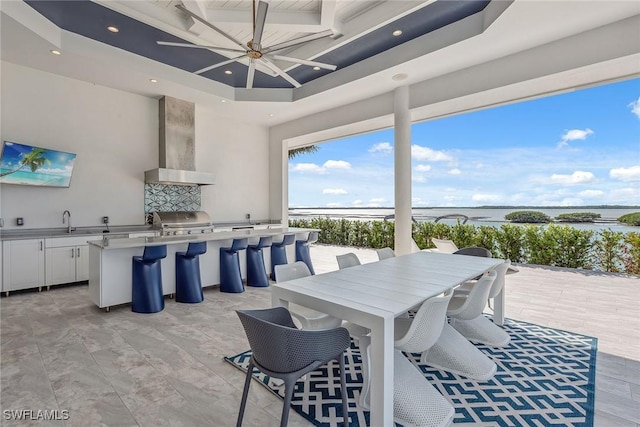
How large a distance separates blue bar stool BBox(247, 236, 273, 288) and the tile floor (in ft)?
1.19

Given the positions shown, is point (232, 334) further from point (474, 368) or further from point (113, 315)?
point (474, 368)

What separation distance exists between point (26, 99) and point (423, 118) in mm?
6769

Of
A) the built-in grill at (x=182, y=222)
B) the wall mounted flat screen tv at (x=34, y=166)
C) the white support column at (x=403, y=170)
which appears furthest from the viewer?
the built-in grill at (x=182, y=222)

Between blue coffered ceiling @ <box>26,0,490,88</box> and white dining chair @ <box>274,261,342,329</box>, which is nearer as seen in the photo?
white dining chair @ <box>274,261,342,329</box>

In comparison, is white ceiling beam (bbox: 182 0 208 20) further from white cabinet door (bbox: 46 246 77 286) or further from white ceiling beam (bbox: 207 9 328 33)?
white cabinet door (bbox: 46 246 77 286)

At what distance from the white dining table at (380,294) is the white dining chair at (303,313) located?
0.67ft

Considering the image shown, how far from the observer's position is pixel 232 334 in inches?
115

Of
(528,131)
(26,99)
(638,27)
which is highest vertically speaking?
(528,131)

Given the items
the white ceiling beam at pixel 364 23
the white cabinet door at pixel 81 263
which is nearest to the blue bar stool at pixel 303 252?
the white ceiling beam at pixel 364 23

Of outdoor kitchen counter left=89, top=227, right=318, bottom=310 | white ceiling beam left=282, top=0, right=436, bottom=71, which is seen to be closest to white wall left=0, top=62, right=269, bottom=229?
outdoor kitchen counter left=89, top=227, right=318, bottom=310

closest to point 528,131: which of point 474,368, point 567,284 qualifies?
point 567,284

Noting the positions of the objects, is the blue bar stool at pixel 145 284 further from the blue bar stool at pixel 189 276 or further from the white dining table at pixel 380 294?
the white dining table at pixel 380 294

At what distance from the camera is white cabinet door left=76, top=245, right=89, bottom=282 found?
15.2 ft

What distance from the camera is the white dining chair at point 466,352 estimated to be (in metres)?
2.21
